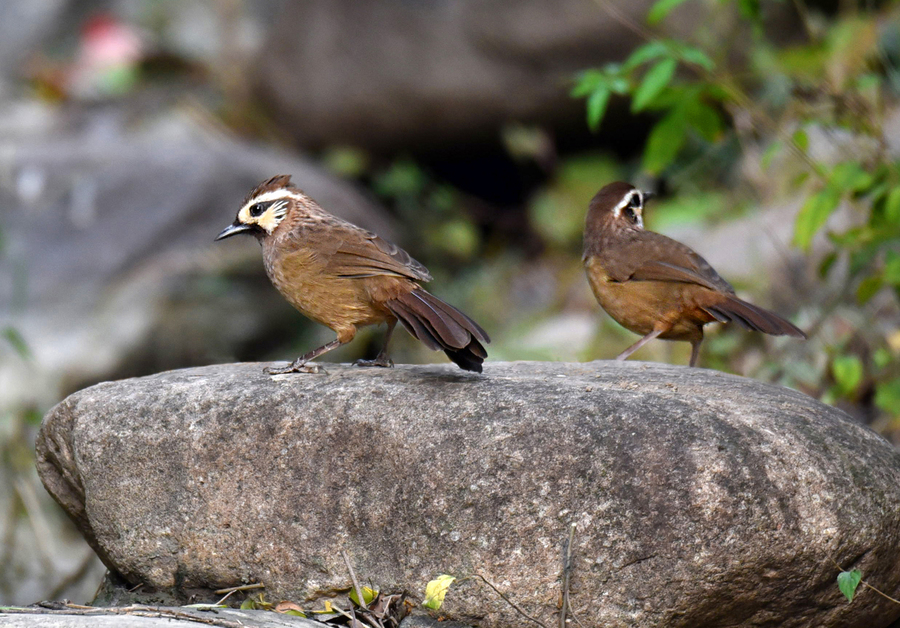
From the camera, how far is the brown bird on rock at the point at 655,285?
431 cm

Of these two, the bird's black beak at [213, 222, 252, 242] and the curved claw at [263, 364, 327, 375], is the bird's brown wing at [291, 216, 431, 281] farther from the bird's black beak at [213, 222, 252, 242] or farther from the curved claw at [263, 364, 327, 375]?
the curved claw at [263, 364, 327, 375]

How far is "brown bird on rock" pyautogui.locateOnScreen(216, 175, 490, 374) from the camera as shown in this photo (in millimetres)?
3904

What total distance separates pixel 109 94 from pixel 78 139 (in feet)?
7.19

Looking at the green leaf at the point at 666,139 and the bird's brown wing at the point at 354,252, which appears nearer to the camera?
the bird's brown wing at the point at 354,252

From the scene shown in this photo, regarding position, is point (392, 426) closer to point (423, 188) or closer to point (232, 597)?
point (232, 597)

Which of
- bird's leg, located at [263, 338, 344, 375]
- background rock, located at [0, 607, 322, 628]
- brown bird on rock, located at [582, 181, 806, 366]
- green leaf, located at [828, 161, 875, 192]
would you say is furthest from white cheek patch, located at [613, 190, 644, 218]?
background rock, located at [0, 607, 322, 628]

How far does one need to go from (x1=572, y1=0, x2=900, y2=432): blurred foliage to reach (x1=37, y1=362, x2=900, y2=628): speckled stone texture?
1.23 meters

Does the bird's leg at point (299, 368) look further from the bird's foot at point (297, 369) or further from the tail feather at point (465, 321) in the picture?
the tail feather at point (465, 321)

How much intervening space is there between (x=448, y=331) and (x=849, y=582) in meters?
1.49

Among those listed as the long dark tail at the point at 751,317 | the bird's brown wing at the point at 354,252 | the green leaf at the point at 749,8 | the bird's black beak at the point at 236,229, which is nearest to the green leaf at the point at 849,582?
the long dark tail at the point at 751,317

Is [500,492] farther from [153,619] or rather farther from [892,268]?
[892,268]

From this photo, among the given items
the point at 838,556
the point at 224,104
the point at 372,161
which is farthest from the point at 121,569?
the point at 224,104

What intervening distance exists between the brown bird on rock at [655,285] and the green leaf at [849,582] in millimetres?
1304

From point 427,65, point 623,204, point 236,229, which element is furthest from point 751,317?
point 427,65
